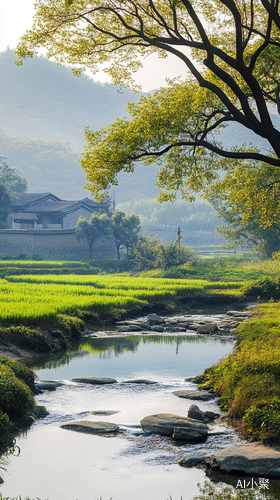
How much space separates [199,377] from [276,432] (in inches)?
135

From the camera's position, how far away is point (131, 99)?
7254 inches

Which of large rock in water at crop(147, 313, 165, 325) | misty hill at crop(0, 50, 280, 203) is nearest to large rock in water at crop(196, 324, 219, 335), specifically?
large rock in water at crop(147, 313, 165, 325)

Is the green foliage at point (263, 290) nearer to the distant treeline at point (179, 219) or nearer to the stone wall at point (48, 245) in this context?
the stone wall at point (48, 245)

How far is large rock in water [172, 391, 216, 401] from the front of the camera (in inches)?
316

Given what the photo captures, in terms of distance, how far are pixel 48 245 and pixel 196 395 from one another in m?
36.4

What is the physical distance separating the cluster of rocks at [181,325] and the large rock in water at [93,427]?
794cm

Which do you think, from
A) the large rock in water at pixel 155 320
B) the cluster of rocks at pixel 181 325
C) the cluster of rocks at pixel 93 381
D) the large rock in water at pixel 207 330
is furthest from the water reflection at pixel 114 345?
the large rock in water at pixel 155 320

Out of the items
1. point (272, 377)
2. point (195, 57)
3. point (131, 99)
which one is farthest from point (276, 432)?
point (131, 99)

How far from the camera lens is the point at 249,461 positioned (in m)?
5.26

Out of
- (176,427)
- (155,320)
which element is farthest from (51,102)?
(176,427)

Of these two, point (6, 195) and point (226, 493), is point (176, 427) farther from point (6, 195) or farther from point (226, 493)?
point (6, 195)

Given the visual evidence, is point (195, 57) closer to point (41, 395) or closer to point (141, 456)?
point (41, 395)

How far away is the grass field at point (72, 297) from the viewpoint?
12.8 m

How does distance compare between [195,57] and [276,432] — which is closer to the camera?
[276,432]
